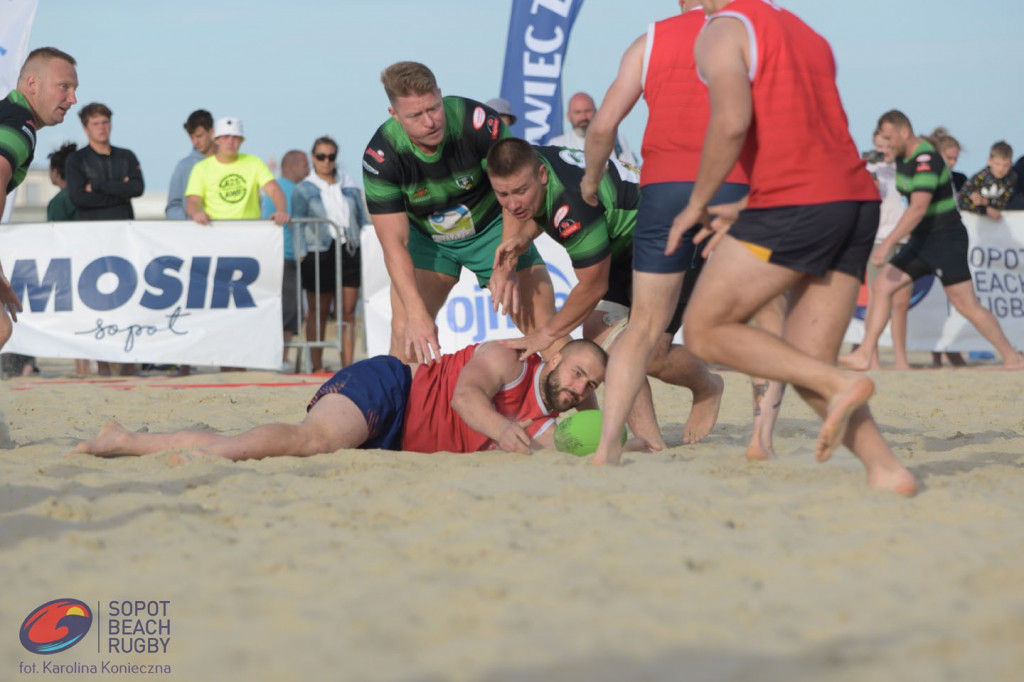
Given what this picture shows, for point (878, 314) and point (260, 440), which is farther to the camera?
point (878, 314)

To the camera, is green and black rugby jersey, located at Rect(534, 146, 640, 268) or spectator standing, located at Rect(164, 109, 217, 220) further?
spectator standing, located at Rect(164, 109, 217, 220)

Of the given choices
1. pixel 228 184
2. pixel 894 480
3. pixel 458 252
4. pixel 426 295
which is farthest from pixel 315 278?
pixel 894 480

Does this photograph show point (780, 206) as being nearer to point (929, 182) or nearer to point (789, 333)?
point (789, 333)

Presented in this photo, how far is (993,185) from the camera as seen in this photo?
1134 cm

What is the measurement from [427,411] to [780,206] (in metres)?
1.91

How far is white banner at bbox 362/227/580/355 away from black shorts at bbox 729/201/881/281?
600 centimetres

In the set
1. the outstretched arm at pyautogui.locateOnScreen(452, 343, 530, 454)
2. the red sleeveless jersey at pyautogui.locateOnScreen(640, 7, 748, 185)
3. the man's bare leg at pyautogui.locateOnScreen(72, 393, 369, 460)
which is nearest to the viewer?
A: the red sleeveless jersey at pyautogui.locateOnScreen(640, 7, 748, 185)

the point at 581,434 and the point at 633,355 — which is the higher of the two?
the point at 633,355

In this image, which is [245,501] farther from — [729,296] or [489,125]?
[489,125]

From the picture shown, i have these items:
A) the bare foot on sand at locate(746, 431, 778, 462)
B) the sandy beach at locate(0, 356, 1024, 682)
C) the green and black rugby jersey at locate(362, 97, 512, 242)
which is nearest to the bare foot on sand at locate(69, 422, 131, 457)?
the sandy beach at locate(0, 356, 1024, 682)

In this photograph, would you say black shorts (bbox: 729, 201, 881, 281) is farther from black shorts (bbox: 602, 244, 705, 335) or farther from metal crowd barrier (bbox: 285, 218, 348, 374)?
metal crowd barrier (bbox: 285, 218, 348, 374)

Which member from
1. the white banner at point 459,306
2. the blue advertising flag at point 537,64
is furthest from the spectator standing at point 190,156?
the blue advertising flag at point 537,64

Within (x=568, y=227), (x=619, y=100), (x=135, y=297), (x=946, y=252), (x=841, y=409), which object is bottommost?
(x=135, y=297)

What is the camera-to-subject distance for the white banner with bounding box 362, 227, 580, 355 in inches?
377
